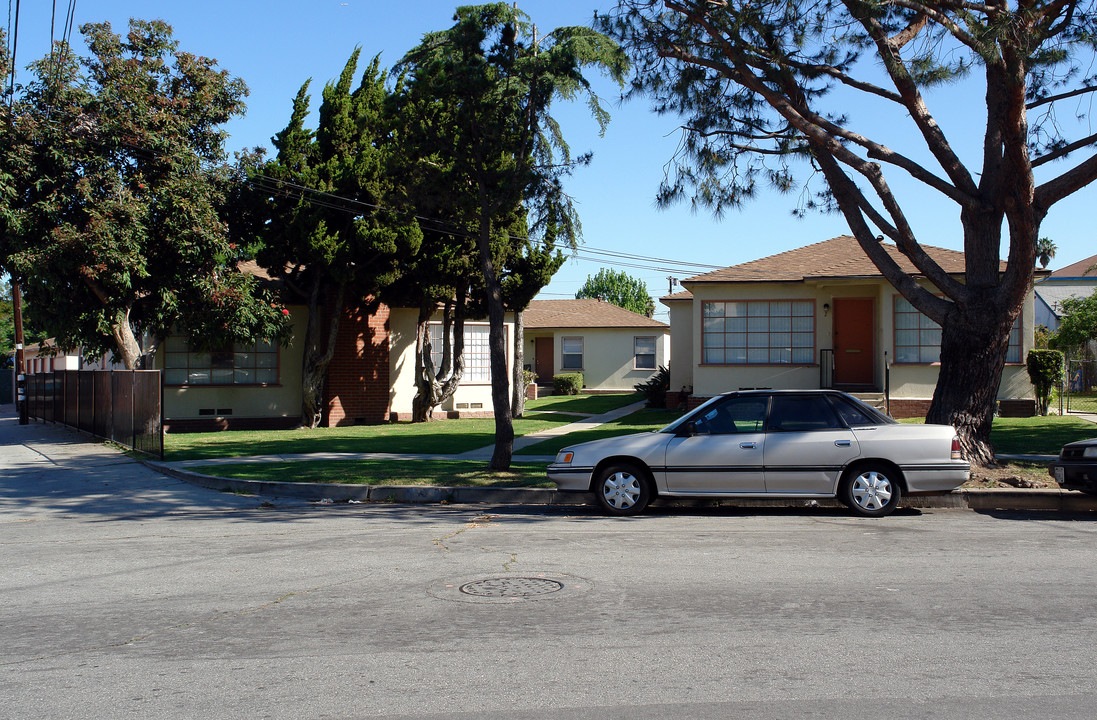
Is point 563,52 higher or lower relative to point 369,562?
higher

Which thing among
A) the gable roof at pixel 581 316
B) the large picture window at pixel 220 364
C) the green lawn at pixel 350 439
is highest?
the gable roof at pixel 581 316

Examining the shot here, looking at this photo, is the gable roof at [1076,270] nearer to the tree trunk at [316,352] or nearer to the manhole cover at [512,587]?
the tree trunk at [316,352]

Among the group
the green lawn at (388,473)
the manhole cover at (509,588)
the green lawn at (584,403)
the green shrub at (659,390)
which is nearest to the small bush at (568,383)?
the green lawn at (584,403)

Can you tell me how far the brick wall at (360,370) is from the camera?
23.5 m

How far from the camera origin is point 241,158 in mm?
20062

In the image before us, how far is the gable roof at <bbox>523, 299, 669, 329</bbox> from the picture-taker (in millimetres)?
38281

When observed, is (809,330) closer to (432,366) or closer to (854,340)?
(854,340)

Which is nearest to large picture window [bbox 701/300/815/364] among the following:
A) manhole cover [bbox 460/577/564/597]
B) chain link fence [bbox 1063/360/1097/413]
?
chain link fence [bbox 1063/360/1097/413]

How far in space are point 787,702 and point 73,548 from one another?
7256 mm

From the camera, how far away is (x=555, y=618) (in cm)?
574

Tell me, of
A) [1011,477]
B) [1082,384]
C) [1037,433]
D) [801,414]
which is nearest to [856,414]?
[801,414]

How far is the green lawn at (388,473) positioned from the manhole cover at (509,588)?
4.95 meters

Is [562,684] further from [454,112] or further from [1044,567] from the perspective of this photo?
[454,112]

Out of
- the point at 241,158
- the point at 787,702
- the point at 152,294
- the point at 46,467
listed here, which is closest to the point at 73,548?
the point at 787,702
